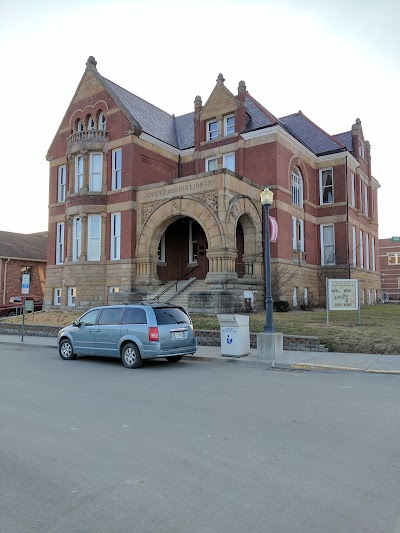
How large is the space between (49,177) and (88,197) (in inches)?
239

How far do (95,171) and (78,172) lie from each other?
121 centimetres

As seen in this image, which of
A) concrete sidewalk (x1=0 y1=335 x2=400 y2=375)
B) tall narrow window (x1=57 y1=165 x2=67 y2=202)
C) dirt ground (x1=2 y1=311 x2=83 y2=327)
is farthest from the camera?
tall narrow window (x1=57 y1=165 x2=67 y2=202)

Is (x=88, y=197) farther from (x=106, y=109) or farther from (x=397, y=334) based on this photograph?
(x=397, y=334)

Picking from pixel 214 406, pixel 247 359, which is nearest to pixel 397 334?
pixel 247 359

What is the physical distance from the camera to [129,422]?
6.33 meters

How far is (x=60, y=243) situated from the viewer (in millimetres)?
31234

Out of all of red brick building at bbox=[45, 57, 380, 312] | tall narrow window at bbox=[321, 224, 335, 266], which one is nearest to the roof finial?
red brick building at bbox=[45, 57, 380, 312]

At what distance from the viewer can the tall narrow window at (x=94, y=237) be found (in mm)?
28125

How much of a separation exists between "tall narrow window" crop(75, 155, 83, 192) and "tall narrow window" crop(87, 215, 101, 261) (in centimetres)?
216

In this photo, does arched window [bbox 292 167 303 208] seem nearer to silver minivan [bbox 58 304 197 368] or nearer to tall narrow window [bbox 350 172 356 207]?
tall narrow window [bbox 350 172 356 207]

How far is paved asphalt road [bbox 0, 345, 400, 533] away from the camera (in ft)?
11.7

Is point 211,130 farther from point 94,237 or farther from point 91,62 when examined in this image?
point 94,237

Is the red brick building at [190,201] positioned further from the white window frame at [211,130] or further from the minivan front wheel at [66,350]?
the minivan front wheel at [66,350]

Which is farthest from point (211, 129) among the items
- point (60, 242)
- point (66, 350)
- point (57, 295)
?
point (66, 350)
